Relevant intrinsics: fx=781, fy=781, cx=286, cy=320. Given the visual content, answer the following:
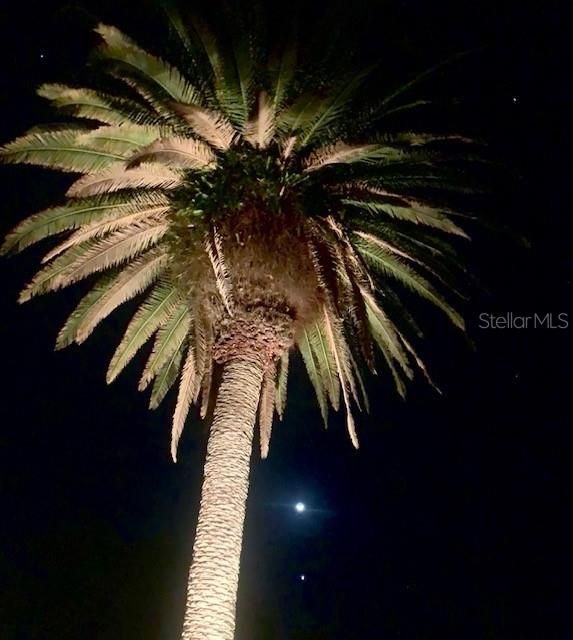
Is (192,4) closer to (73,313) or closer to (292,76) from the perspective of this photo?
(292,76)

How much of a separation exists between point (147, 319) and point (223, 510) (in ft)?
12.0

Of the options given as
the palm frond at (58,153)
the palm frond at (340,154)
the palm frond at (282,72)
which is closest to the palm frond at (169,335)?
the palm frond at (58,153)

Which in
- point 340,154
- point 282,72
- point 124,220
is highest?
point 282,72

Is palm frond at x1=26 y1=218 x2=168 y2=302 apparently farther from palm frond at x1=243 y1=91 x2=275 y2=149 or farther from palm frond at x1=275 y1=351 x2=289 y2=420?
palm frond at x1=275 y1=351 x2=289 y2=420

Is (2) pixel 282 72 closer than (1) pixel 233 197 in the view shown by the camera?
No

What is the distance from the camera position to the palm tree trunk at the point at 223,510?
276 inches

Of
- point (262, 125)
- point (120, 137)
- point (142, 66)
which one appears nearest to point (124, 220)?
point (120, 137)

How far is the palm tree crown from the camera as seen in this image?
871cm

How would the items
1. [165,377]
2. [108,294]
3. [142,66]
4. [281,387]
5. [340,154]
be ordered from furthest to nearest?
[165,377] → [281,387] → [108,294] → [340,154] → [142,66]

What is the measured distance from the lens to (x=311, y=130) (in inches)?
369

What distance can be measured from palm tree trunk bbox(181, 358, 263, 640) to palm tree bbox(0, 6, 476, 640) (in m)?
0.03

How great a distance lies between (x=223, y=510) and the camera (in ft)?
25.0

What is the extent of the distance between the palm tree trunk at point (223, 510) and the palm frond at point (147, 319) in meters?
2.12

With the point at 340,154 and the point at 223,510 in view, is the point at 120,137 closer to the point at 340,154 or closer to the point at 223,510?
the point at 340,154
